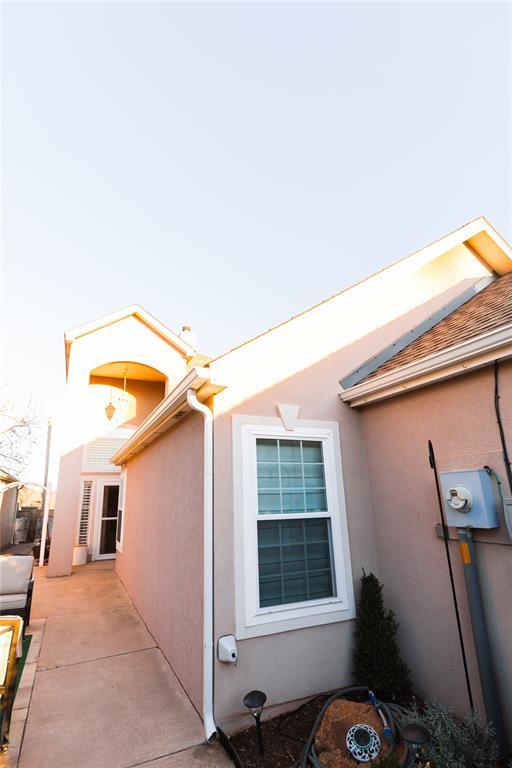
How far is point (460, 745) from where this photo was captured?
2592 mm

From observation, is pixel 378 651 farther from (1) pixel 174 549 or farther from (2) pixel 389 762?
(1) pixel 174 549

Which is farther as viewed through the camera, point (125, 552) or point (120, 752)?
point (125, 552)

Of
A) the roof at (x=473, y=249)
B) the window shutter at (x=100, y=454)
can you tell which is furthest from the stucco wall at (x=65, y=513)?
the roof at (x=473, y=249)

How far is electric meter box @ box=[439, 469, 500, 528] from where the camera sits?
3000 millimetres

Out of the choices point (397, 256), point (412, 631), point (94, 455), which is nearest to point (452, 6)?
point (397, 256)

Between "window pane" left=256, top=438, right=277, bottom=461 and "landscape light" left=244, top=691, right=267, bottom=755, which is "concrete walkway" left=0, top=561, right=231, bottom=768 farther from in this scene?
"window pane" left=256, top=438, right=277, bottom=461

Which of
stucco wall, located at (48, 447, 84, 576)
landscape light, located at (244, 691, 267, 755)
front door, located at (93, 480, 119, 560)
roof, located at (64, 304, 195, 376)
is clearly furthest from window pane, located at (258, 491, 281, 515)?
front door, located at (93, 480, 119, 560)

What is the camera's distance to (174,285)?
13242 millimetres

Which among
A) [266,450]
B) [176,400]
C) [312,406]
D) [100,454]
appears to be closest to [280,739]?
[266,450]

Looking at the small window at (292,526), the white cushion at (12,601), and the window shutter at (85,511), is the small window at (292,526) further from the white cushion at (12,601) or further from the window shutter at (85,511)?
the window shutter at (85,511)

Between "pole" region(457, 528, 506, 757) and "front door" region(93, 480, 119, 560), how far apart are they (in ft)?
37.8

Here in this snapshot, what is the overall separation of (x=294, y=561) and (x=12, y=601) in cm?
518

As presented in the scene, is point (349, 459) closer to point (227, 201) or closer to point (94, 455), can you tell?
point (227, 201)

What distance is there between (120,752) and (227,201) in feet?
38.7
